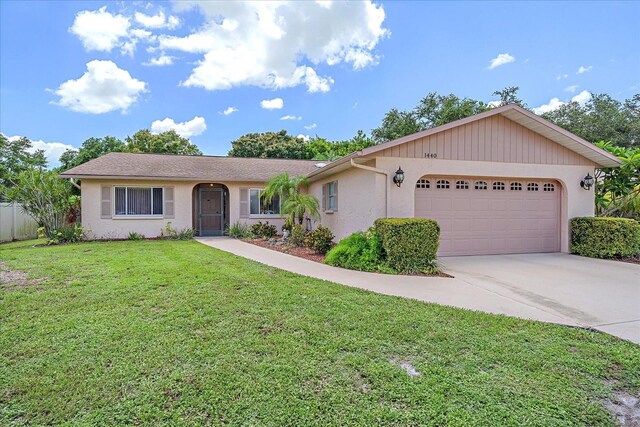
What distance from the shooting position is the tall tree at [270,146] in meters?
31.4

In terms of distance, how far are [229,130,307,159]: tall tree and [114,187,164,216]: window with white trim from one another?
60.1 feet

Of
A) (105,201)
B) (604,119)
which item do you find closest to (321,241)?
(105,201)

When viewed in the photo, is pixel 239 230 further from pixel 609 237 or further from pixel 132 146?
pixel 132 146

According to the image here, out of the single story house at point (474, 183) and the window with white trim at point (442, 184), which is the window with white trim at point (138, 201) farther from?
the window with white trim at point (442, 184)

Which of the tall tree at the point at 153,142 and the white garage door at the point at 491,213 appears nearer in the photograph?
the white garage door at the point at 491,213

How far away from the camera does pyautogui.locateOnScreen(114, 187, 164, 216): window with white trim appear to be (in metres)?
13.3

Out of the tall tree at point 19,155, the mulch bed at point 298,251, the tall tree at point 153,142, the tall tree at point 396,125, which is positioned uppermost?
the tall tree at point 396,125

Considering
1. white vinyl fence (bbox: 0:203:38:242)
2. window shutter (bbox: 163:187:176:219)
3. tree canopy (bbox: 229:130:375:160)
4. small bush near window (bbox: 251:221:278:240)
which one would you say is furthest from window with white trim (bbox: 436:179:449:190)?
tree canopy (bbox: 229:130:375:160)

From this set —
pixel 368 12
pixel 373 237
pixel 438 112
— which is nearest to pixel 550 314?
pixel 373 237

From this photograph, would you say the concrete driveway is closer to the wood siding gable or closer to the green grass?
the green grass

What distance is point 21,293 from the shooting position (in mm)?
5066

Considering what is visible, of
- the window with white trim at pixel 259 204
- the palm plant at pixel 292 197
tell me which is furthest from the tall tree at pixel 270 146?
the palm plant at pixel 292 197

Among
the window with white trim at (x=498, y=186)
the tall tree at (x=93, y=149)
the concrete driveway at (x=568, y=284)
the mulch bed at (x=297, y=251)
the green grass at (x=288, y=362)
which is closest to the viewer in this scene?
the green grass at (x=288, y=362)

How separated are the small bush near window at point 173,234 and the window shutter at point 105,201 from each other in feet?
6.77
